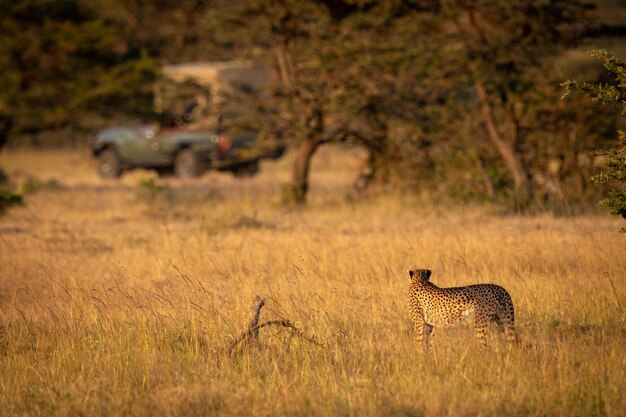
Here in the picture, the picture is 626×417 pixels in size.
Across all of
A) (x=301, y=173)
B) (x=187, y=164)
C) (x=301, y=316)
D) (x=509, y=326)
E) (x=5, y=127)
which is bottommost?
(x=187, y=164)

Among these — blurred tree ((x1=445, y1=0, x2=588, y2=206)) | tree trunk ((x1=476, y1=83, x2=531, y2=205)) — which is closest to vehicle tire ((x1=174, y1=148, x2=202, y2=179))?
blurred tree ((x1=445, y1=0, x2=588, y2=206))

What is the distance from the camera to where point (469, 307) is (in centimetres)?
699

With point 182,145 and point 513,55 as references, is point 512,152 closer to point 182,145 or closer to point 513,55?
point 513,55

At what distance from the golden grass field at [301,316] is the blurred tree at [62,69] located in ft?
24.0

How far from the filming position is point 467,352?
7.06 m

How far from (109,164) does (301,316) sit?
2116 cm

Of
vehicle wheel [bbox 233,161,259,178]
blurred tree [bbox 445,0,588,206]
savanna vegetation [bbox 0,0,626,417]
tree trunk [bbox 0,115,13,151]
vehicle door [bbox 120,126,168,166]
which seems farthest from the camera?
vehicle door [bbox 120,126,168,166]

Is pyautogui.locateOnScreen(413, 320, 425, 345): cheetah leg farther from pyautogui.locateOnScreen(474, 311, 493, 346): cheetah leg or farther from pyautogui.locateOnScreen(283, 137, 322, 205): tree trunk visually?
pyautogui.locateOnScreen(283, 137, 322, 205): tree trunk

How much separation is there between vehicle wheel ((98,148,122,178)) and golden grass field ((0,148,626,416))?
12.4 m

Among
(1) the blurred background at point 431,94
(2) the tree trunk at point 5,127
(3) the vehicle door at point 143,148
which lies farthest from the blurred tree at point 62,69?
(1) the blurred background at point 431,94

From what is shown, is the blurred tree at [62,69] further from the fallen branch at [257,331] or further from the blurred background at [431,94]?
the fallen branch at [257,331]

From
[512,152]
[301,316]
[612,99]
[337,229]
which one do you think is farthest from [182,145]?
[612,99]

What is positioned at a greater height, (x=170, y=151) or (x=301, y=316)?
(x=301, y=316)

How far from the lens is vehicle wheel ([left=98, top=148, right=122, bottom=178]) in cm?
2850
